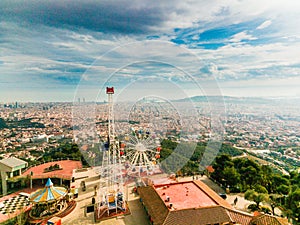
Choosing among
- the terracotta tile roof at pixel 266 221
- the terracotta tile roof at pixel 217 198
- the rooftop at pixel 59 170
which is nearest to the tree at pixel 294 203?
the terracotta tile roof at pixel 266 221

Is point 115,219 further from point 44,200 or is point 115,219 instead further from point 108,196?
point 44,200

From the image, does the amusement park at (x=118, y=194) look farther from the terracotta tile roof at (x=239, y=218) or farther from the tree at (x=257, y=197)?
the tree at (x=257, y=197)

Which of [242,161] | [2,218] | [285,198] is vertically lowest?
[2,218]

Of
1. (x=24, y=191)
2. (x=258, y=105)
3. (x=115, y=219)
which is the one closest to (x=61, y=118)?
(x=24, y=191)

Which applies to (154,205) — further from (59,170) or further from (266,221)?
(59,170)

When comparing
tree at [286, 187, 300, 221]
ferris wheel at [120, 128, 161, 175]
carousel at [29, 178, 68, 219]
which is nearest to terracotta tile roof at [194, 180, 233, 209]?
tree at [286, 187, 300, 221]
